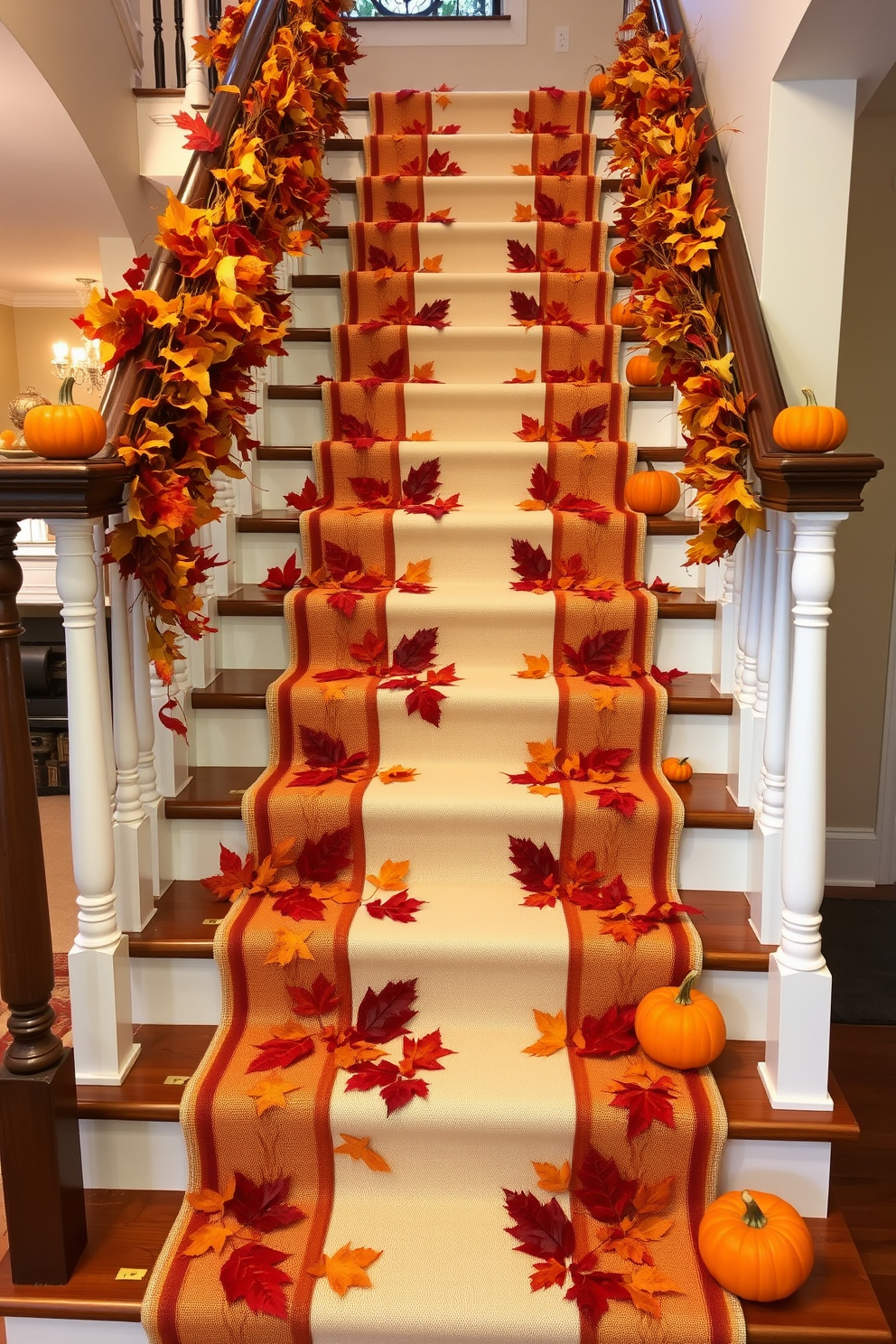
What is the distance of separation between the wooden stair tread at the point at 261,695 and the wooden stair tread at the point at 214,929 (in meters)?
0.37

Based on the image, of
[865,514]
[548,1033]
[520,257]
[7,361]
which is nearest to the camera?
[548,1033]

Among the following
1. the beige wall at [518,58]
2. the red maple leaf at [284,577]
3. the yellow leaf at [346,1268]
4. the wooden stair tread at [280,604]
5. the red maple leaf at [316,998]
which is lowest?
the yellow leaf at [346,1268]

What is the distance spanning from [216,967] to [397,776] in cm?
50

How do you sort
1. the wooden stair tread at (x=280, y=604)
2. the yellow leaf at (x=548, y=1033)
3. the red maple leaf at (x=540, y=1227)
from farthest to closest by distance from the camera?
1. the wooden stair tread at (x=280, y=604)
2. the yellow leaf at (x=548, y=1033)
3. the red maple leaf at (x=540, y=1227)

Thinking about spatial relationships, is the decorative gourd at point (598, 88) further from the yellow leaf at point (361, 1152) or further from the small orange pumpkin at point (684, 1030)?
the yellow leaf at point (361, 1152)

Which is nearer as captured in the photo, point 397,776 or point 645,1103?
point 645,1103

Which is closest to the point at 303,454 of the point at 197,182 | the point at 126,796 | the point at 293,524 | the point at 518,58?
the point at 293,524

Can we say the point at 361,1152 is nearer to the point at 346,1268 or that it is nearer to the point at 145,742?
the point at 346,1268

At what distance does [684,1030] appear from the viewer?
5.39ft

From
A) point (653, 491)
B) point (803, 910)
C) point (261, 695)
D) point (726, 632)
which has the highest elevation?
point (653, 491)

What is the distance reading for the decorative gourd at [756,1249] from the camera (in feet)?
4.68

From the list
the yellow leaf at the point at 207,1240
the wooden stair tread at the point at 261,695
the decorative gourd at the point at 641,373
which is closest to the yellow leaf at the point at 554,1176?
the yellow leaf at the point at 207,1240

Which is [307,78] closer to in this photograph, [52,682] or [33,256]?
[52,682]

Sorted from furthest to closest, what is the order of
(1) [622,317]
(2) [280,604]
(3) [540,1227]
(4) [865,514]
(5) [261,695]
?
(4) [865,514] < (1) [622,317] < (2) [280,604] < (5) [261,695] < (3) [540,1227]
